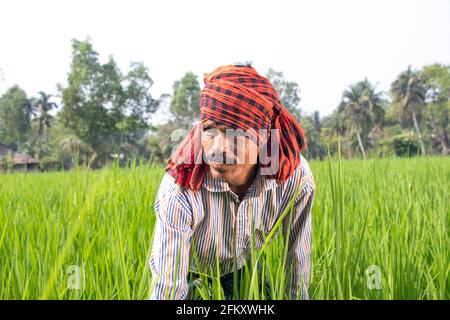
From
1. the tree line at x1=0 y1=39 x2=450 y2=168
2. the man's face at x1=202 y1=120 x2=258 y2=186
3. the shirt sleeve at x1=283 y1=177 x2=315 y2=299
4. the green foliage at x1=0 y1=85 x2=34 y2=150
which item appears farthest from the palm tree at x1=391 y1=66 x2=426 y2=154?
the man's face at x1=202 y1=120 x2=258 y2=186

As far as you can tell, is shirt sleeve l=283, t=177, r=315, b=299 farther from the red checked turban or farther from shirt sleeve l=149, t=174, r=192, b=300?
shirt sleeve l=149, t=174, r=192, b=300

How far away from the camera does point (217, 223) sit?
83 cm

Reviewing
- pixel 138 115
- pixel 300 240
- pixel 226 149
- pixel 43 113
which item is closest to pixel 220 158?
pixel 226 149

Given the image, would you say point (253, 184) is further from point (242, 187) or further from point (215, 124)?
point (215, 124)

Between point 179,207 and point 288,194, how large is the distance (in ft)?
0.87

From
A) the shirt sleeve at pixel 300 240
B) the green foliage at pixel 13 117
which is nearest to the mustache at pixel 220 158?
the shirt sleeve at pixel 300 240

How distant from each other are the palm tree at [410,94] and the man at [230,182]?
24869mm

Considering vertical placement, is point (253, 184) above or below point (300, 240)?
above

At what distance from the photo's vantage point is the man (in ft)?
2.16

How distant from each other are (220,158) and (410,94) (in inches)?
1072

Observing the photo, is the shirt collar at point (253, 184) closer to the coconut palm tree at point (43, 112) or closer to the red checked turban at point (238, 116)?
the red checked turban at point (238, 116)

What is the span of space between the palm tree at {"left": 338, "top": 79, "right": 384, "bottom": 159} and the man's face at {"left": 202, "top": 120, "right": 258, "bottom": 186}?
27299mm

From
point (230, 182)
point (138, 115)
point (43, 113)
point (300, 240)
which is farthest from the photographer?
point (43, 113)
